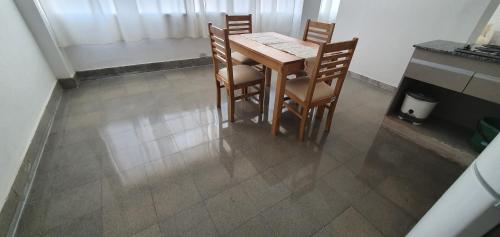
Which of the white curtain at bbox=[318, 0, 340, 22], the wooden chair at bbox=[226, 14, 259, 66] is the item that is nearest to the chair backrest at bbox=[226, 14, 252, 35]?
the wooden chair at bbox=[226, 14, 259, 66]

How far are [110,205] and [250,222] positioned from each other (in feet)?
2.91

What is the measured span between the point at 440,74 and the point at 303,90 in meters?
1.04

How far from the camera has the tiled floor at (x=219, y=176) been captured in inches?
48.8

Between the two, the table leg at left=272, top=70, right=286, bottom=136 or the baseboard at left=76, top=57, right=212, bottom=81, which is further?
the baseboard at left=76, top=57, right=212, bottom=81

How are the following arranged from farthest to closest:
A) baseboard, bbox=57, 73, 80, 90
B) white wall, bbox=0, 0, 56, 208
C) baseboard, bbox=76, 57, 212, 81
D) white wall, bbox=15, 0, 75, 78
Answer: baseboard, bbox=76, 57, 212, 81 < baseboard, bbox=57, 73, 80, 90 < white wall, bbox=15, 0, 75, 78 < white wall, bbox=0, 0, 56, 208

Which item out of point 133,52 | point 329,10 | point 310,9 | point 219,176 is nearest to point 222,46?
point 219,176

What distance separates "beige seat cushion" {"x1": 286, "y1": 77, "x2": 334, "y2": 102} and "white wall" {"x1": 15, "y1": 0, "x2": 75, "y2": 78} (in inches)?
105

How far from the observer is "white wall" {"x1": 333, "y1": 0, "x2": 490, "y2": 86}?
216 cm

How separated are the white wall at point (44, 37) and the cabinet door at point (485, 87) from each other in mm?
3939

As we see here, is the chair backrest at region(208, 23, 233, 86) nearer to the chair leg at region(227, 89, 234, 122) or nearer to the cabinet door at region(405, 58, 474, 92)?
the chair leg at region(227, 89, 234, 122)

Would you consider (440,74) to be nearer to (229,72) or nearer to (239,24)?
→ (229,72)

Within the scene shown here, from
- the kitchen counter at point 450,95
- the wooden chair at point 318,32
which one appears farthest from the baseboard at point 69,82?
the kitchen counter at point 450,95

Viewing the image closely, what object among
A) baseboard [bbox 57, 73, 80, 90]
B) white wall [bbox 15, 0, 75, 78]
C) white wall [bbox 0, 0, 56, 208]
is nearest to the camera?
white wall [bbox 0, 0, 56, 208]

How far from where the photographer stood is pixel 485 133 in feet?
5.23
